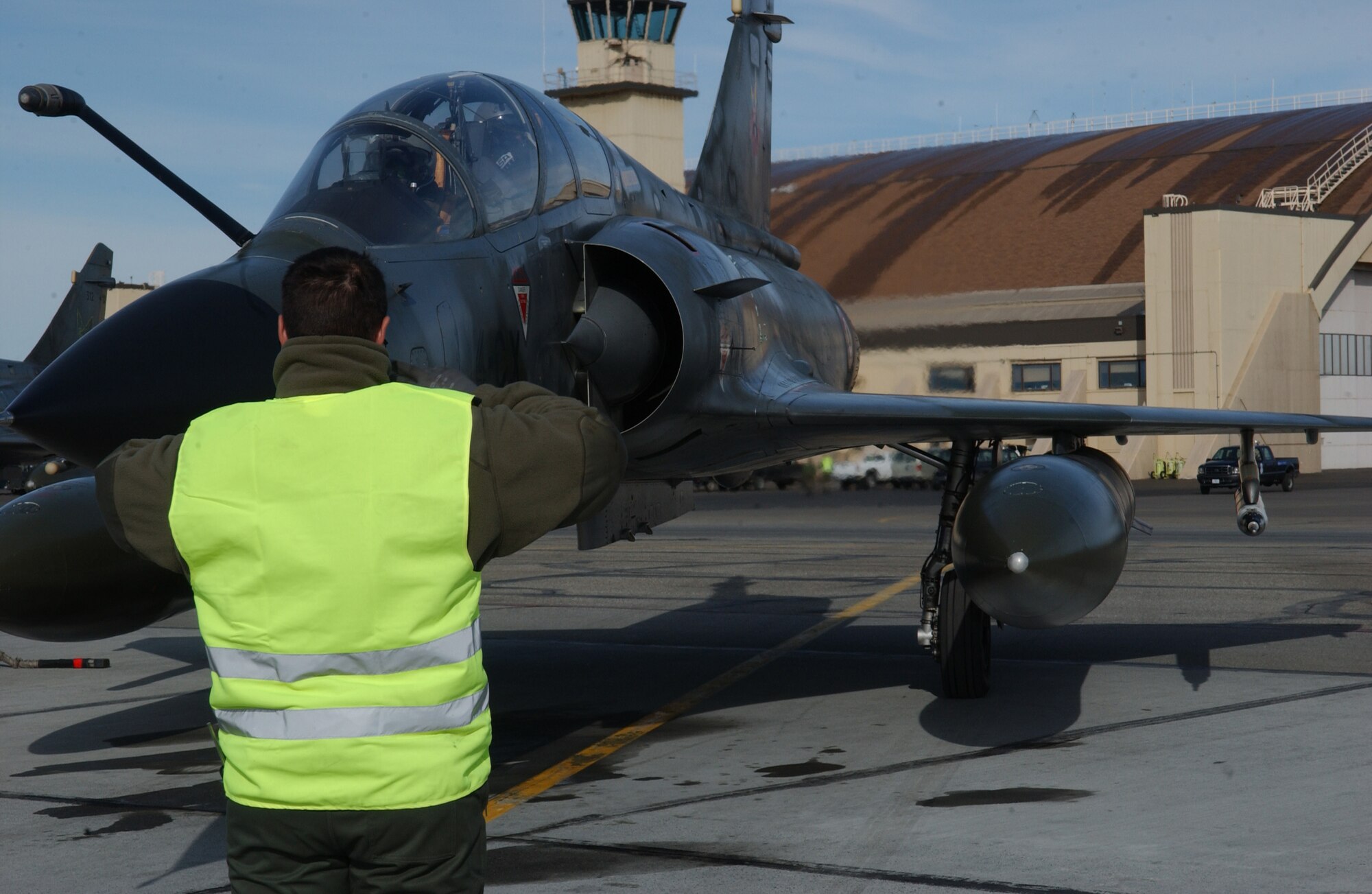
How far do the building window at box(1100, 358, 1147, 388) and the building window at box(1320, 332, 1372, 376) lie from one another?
8.34 m

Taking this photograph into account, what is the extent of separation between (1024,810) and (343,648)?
410cm

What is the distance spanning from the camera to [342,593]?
3.07m

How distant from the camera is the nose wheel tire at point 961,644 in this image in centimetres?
912

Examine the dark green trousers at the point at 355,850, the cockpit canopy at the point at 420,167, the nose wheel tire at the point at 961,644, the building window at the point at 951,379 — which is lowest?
the nose wheel tire at the point at 961,644

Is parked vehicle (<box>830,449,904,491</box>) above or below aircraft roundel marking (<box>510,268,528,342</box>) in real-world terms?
below

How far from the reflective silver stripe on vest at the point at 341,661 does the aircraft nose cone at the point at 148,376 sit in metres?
2.47

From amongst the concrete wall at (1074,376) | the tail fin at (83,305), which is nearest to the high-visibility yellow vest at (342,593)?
the tail fin at (83,305)

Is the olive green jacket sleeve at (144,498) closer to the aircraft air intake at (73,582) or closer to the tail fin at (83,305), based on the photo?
the aircraft air intake at (73,582)

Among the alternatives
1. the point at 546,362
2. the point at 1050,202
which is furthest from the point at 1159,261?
the point at 546,362

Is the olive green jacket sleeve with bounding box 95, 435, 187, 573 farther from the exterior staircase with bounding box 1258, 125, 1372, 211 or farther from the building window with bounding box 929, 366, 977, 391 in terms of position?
the exterior staircase with bounding box 1258, 125, 1372, 211

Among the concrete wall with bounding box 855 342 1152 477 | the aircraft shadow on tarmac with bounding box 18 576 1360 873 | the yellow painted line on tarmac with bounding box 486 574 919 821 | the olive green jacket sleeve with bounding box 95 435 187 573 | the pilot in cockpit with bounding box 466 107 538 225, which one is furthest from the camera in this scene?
the concrete wall with bounding box 855 342 1152 477

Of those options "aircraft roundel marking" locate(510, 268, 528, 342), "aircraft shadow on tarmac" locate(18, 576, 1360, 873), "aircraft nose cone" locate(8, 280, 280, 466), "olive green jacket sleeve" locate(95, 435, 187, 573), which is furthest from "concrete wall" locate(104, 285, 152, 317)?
"olive green jacket sleeve" locate(95, 435, 187, 573)

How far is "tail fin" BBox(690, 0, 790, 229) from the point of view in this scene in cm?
1309

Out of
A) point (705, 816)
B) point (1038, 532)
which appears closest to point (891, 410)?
point (1038, 532)
